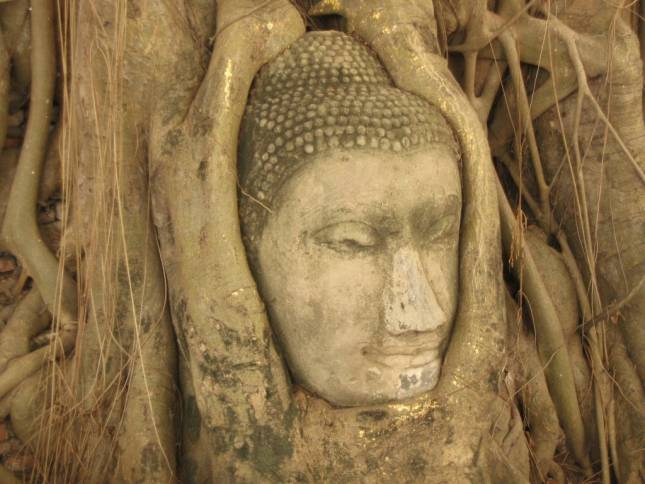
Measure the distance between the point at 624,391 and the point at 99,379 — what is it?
1724 mm

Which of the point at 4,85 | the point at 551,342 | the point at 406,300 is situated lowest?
the point at 551,342

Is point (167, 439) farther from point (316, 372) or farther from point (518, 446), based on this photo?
point (518, 446)

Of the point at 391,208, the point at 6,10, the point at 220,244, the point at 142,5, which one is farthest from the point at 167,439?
the point at 6,10

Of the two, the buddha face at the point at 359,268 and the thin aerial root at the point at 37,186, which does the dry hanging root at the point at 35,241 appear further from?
the buddha face at the point at 359,268

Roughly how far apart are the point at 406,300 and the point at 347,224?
0.24m

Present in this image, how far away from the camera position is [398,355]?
183 centimetres

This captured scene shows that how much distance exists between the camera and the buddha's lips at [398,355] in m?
1.81

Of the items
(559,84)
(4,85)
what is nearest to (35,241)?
(4,85)

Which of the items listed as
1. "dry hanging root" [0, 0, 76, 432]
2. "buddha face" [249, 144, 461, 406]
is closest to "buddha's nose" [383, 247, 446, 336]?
"buddha face" [249, 144, 461, 406]

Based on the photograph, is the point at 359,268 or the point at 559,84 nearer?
the point at 359,268

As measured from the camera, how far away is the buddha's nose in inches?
69.3

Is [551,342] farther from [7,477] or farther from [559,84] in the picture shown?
[7,477]

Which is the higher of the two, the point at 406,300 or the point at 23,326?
the point at 406,300

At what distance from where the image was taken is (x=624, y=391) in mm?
2402
